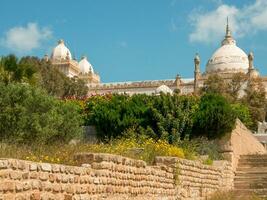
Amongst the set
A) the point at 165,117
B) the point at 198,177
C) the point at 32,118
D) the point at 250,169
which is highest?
the point at 165,117

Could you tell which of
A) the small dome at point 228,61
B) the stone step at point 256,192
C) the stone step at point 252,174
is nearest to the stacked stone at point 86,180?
the stone step at point 256,192

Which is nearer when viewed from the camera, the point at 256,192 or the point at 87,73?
the point at 256,192

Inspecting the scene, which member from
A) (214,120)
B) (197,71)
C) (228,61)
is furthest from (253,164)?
(228,61)

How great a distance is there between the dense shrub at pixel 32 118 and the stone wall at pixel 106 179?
4958 millimetres

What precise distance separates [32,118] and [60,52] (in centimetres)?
9208

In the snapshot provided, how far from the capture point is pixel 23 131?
1617cm

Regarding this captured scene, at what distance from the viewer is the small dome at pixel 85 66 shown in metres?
112

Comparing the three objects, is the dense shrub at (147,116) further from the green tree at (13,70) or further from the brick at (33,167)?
the brick at (33,167)

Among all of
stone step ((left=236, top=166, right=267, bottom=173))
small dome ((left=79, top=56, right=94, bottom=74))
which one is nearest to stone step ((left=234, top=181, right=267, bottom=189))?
stone step ((left=236, top=166, right=267, bottom=173))

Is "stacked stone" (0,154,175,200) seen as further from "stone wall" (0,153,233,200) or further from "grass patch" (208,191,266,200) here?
"grass patch" (208,191,266,200)

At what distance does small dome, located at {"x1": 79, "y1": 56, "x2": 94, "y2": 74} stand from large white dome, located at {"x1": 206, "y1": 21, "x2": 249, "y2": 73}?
28560 mm

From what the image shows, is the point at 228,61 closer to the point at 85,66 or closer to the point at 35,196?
the point at 85,66

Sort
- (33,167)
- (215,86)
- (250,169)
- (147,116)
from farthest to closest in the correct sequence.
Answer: (215,86) < (147,116) < (250,169) < (33,167)

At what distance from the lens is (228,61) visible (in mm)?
91875
